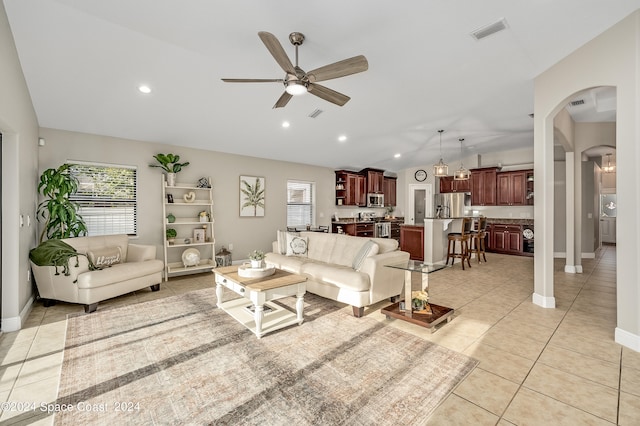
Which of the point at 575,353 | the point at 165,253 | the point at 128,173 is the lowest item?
the point at 575,353

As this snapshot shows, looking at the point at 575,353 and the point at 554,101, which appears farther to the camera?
the point at 554,101

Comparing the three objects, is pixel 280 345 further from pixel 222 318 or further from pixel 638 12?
pixel 638 12

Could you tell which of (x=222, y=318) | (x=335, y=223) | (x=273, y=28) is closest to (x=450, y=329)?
(x=222, y=318)

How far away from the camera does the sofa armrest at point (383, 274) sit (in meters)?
3.31

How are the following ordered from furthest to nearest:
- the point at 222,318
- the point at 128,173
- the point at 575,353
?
the point at 128,173, the point at 222,318, the point at 575,353

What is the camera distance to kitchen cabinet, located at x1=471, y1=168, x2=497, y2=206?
786 centimetres

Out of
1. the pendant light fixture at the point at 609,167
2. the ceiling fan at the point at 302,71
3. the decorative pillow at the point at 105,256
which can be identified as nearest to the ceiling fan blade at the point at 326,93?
the ceiling fan at the point at 302,71

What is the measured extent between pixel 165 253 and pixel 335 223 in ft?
14.9

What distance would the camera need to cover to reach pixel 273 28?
9.18 ft

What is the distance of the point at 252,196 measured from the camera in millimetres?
6527

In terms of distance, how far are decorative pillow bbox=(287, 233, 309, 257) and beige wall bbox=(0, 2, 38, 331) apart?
3.28m

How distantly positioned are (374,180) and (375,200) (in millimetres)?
653

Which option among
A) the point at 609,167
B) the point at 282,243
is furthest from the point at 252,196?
the point at 609,167

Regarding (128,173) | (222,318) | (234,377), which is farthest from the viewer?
(128,173)
